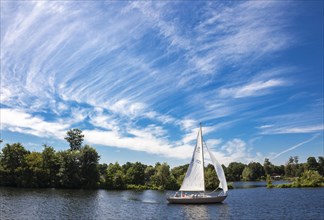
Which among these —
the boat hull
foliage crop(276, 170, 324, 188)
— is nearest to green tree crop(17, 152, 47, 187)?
the boat hull

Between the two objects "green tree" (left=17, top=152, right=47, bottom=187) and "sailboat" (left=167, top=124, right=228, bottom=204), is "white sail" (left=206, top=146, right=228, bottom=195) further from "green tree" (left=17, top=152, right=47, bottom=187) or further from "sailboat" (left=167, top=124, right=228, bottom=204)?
"green tree" (left=17, top=152, right=47, bottom=187)

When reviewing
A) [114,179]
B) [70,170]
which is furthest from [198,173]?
[70,170]

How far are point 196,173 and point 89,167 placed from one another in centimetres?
6101

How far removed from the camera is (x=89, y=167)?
121m

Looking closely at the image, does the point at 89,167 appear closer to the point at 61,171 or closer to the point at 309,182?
the point at 61,171

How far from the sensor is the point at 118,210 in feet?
197

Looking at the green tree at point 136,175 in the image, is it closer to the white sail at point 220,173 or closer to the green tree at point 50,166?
the green tree at point 50,166

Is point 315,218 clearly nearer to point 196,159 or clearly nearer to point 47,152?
point 196,159

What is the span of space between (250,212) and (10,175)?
10195cm

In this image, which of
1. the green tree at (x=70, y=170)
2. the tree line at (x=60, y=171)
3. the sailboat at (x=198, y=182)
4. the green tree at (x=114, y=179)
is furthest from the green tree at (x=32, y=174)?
the sailboat at (x=198, y=182)

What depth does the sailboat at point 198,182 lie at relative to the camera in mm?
71625

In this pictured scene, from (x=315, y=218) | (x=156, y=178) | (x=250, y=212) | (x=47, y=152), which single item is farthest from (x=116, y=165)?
(x=315, y=218)

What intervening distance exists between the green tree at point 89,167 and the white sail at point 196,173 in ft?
187

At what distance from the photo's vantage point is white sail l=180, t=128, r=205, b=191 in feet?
242
